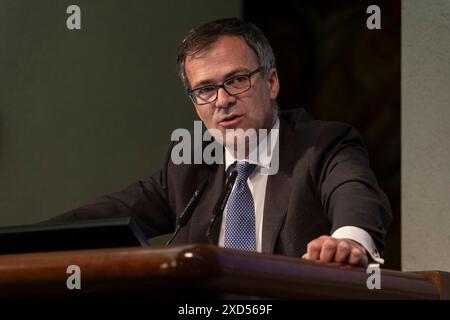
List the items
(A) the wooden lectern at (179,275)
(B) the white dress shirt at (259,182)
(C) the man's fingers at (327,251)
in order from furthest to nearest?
(B) the white dress shirt at (259,182)
(C) the man's fingers at (327,251)
(A) the wooden lectern at (179,275)

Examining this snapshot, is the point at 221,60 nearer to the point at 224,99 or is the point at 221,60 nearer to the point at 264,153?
the point at 224,99

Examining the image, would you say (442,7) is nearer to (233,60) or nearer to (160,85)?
(233,60)

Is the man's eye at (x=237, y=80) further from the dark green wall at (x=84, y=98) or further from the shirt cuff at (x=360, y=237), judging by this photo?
the dark green wall at (x=84, y=98)

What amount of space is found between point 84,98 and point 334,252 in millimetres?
3064

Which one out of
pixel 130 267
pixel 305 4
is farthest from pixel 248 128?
pixel 305 4

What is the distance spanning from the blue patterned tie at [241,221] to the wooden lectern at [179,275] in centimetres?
94

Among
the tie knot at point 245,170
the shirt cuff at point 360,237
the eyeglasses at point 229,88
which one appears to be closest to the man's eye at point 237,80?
the eyeglasses at point 229,88

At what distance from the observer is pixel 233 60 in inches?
107

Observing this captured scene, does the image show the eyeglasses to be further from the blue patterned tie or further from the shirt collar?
the blue patterned tie

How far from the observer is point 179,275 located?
1.29 meters

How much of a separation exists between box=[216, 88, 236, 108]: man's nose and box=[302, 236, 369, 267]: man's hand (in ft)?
3.52

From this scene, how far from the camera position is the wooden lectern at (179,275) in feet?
4.26

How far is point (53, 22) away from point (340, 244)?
9.97 feet

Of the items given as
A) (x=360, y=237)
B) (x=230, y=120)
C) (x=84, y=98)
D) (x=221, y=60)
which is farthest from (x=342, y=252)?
(x=84, y=98)
